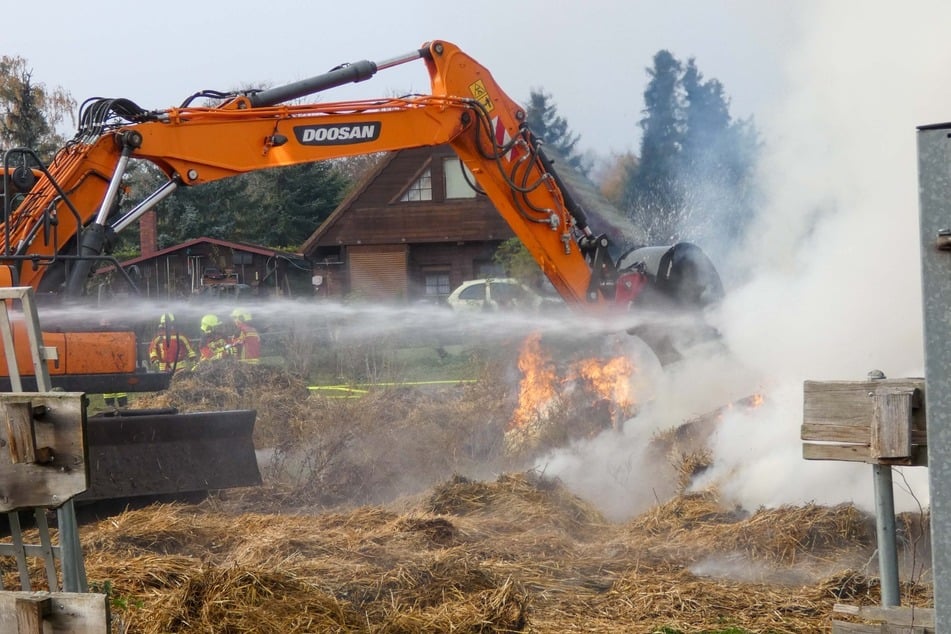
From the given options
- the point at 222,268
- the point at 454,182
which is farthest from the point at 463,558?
the point at 222,268

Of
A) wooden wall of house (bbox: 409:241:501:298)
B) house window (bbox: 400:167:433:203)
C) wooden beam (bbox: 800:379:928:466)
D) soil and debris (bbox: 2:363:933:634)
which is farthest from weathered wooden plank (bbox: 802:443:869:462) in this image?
house window (bbox: 400:167:433:203)

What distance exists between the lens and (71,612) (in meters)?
3.36

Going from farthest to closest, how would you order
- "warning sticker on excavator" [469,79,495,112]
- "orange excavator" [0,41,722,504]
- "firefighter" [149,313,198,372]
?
"warning sticker on excavator" [469,79,495,112] < "firefighter" [149,313,198,372] < "orange excavator" [0,41,722,504]

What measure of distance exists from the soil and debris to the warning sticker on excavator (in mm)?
3931

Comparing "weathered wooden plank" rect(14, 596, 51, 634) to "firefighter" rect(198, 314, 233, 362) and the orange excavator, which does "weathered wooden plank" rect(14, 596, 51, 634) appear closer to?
the orange excavator

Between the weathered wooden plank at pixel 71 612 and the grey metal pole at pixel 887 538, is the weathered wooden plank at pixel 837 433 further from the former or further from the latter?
the weathered wooden plank at pixel 71 612

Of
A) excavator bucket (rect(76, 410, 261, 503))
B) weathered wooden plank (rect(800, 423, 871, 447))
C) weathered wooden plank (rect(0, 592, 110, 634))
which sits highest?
weathered wooden plank (rect(800, 423, 871, 447))

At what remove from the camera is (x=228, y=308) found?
1228 cm

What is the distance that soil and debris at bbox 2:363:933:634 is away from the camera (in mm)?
5625

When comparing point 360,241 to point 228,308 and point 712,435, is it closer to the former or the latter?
point 228,308

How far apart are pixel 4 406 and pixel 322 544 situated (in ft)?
13.4

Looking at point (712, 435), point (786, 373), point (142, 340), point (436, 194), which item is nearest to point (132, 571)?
point (142, 340)

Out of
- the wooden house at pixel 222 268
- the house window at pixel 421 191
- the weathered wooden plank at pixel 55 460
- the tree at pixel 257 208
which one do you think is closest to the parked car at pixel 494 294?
the house window at pixel 421 191

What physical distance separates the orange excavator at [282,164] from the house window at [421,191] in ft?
82.6
